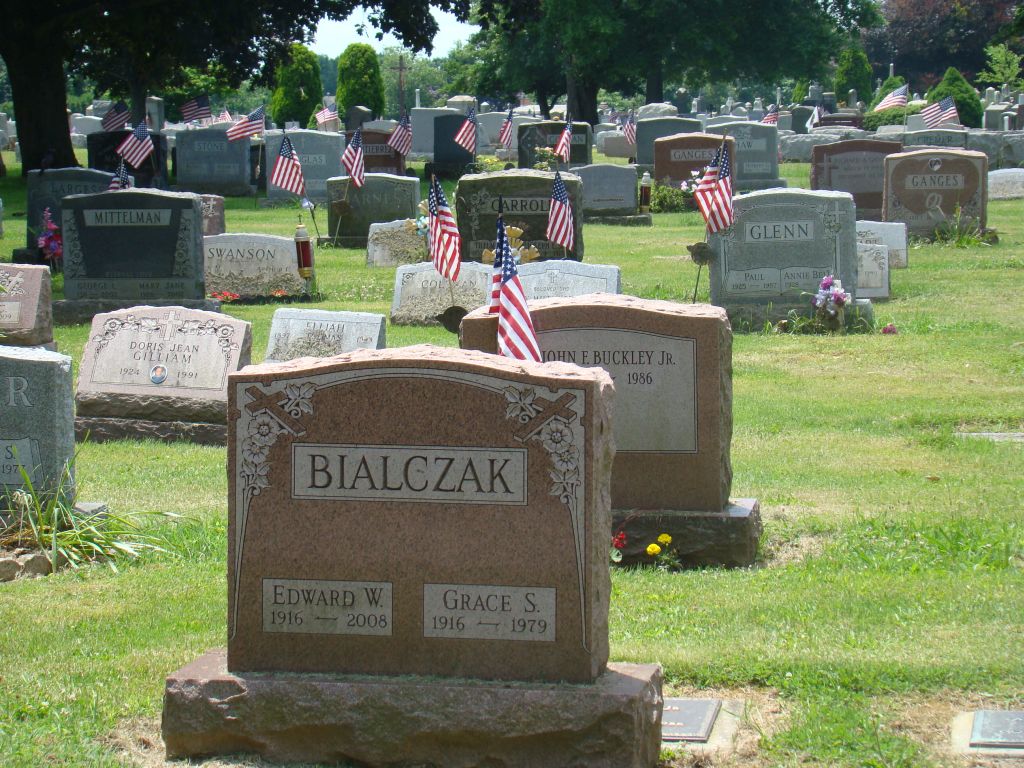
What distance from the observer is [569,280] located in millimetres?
13016

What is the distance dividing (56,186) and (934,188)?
13.5 metres

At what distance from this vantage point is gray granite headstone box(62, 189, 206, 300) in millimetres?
15328

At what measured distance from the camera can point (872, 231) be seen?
746 inches

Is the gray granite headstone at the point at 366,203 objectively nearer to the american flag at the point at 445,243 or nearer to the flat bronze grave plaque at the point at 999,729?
the american flag at the point at 445,243

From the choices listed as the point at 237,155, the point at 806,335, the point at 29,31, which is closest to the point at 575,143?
the point at 237,155

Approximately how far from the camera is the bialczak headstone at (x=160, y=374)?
10.5 metres

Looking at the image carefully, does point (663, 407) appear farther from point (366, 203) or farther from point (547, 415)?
point (366, 203)

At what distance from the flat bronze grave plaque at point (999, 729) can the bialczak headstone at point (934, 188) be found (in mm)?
17664

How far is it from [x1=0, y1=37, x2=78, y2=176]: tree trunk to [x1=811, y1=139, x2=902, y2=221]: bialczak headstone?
1467 cm

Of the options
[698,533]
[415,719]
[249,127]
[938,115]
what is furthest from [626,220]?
[415,719]

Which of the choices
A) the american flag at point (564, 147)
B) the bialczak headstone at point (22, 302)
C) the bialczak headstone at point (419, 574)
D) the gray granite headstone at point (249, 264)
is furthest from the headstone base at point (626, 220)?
the bialczak headstone at point (419, 574)

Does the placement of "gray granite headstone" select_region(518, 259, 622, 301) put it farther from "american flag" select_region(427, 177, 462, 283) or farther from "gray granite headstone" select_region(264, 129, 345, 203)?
"gray granite headstone" select_region(264, 129, 345, 203)

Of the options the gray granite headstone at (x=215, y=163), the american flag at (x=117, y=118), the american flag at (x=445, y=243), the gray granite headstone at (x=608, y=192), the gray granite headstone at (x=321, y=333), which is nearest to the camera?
the gray granite headstone at (x=321, y=333)

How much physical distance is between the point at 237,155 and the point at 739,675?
30.1 metres
